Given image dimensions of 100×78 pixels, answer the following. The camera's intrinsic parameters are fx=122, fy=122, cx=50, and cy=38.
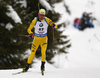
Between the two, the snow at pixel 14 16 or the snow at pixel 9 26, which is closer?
the snow at pixel 14 16

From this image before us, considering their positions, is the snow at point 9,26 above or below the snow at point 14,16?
below

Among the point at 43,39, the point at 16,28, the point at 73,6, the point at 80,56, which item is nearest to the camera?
the point at 43,39

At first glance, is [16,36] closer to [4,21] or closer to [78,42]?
[4,21]

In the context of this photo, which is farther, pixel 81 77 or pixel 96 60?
pixel 96 60

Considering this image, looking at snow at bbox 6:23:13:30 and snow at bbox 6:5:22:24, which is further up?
snow at bbox 6:5:22:24

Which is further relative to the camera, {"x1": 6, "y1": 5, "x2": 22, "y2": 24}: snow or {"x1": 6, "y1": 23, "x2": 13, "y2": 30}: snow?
{"x1": 6, "y1": 23, "x2": 13, "y2": 30}: snow

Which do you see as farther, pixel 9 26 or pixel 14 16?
pixel 9 26

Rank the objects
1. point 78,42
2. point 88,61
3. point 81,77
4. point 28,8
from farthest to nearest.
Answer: point 78,42, point 88,61, point 28,8, point 81,77

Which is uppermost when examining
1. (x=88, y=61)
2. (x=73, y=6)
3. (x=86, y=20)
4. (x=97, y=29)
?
(x=73, y=6)

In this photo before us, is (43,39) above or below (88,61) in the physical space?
above

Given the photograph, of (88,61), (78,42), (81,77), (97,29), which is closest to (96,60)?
(88,61)

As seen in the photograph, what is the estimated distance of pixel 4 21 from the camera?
16.5ft

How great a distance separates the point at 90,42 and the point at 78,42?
5.45 ft

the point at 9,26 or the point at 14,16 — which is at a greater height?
the point at 14,16
